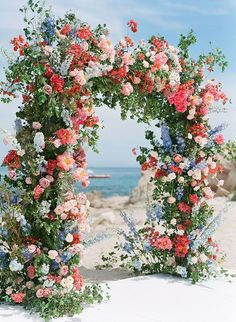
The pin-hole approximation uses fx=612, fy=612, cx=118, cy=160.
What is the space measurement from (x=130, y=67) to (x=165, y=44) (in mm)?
810

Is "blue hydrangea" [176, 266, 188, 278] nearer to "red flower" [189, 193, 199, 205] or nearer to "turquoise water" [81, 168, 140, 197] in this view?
"red flower" [189, 193, 199, 205]

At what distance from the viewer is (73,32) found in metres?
6.32

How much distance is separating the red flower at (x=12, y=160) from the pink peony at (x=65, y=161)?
0.43 meters

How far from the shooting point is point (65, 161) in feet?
19.8

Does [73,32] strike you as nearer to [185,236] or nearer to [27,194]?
[27,194]

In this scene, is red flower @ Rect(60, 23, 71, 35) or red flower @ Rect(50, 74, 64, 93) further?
red flower @ Rect(60, 23, 71, 35)

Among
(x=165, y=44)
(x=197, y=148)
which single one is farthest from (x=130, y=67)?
(x=197, y=148)

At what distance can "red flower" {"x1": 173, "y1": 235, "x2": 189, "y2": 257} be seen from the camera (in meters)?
7.63

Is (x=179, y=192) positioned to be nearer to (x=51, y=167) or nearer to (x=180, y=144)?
(x=180, y=144)

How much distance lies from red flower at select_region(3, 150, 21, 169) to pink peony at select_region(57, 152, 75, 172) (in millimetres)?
434

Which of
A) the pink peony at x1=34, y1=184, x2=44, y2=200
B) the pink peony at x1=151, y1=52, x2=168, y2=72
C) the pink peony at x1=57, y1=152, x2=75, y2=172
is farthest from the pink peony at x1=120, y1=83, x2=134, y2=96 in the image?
the pink peony at x1=34, y1=184, x2=44, y2=200

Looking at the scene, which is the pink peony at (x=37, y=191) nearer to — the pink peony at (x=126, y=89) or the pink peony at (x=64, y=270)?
the pink peony at (x=64, y=270)

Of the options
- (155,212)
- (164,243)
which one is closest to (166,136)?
(155,212)

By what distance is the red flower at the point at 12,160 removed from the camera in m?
6.16
